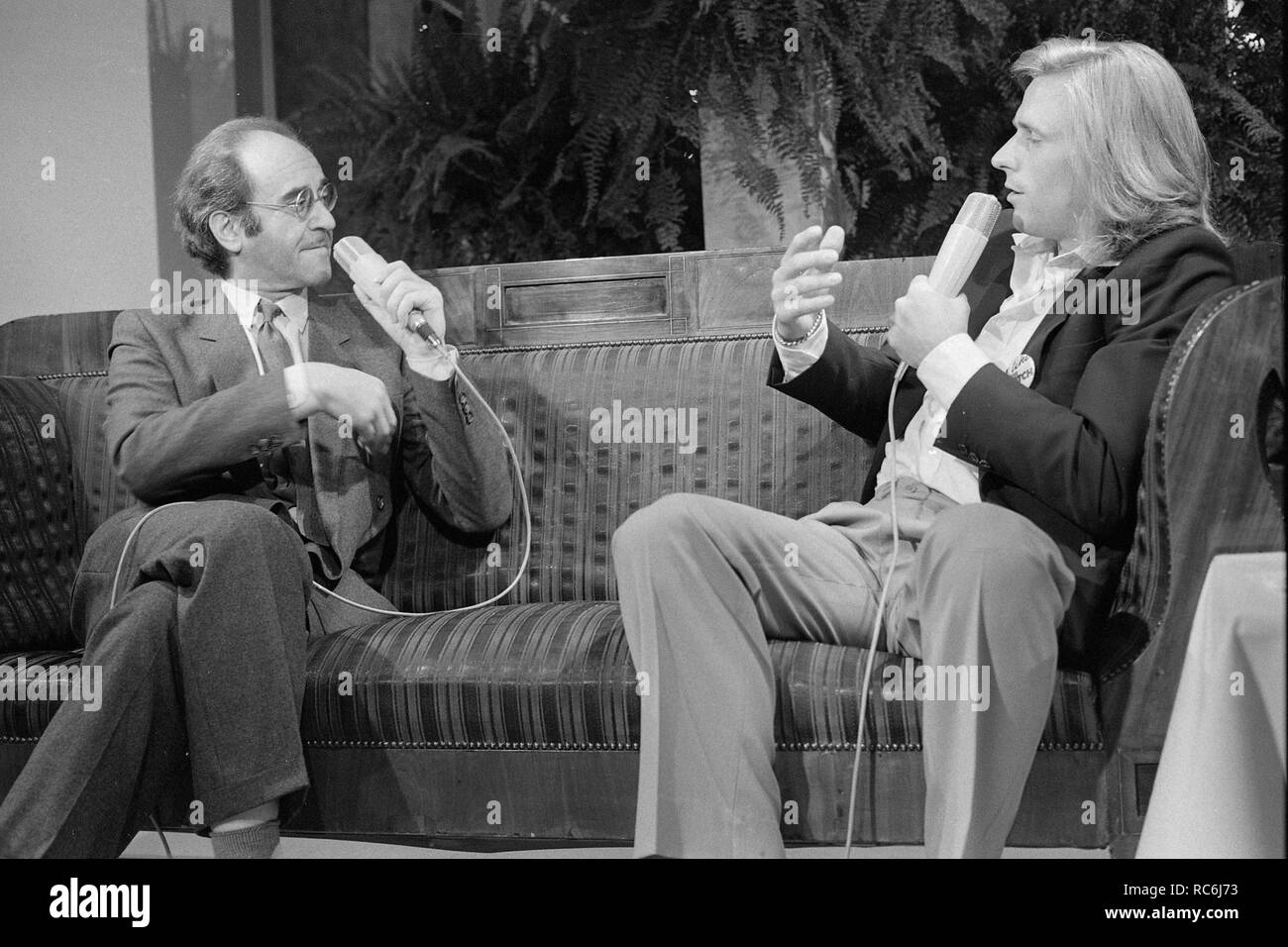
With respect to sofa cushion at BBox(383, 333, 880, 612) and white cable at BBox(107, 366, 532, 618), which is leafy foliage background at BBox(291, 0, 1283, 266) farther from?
white cable at BBox(107, 366, 532, 618)

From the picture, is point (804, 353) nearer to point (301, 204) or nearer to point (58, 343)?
point (301, 204)

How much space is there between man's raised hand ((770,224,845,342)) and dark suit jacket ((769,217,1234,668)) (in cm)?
23

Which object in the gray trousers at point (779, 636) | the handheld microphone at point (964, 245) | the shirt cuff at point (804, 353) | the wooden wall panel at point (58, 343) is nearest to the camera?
the gray trousers at point (779, 636)

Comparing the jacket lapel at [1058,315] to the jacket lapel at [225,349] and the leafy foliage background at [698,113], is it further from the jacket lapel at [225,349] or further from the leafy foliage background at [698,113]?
the jacket lapel at [225,349]

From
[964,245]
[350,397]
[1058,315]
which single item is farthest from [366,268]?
[1058,315]

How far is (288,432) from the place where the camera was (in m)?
1.76

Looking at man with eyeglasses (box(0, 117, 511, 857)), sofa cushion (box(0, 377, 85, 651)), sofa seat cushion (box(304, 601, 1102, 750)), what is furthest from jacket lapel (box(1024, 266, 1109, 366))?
sofa cushion (box(0, 377, 85, 651))

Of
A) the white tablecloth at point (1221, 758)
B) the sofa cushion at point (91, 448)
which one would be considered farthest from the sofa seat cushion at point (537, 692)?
the sofa cushion at point (91, 448)

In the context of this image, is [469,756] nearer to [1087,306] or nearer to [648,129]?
[1087,306]

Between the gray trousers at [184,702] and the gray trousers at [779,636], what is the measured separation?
43 cm

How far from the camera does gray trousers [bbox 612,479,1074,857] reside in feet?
4.27

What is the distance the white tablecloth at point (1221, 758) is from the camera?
1099mm

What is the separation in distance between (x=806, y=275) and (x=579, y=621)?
52cm

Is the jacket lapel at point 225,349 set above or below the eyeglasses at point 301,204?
below
